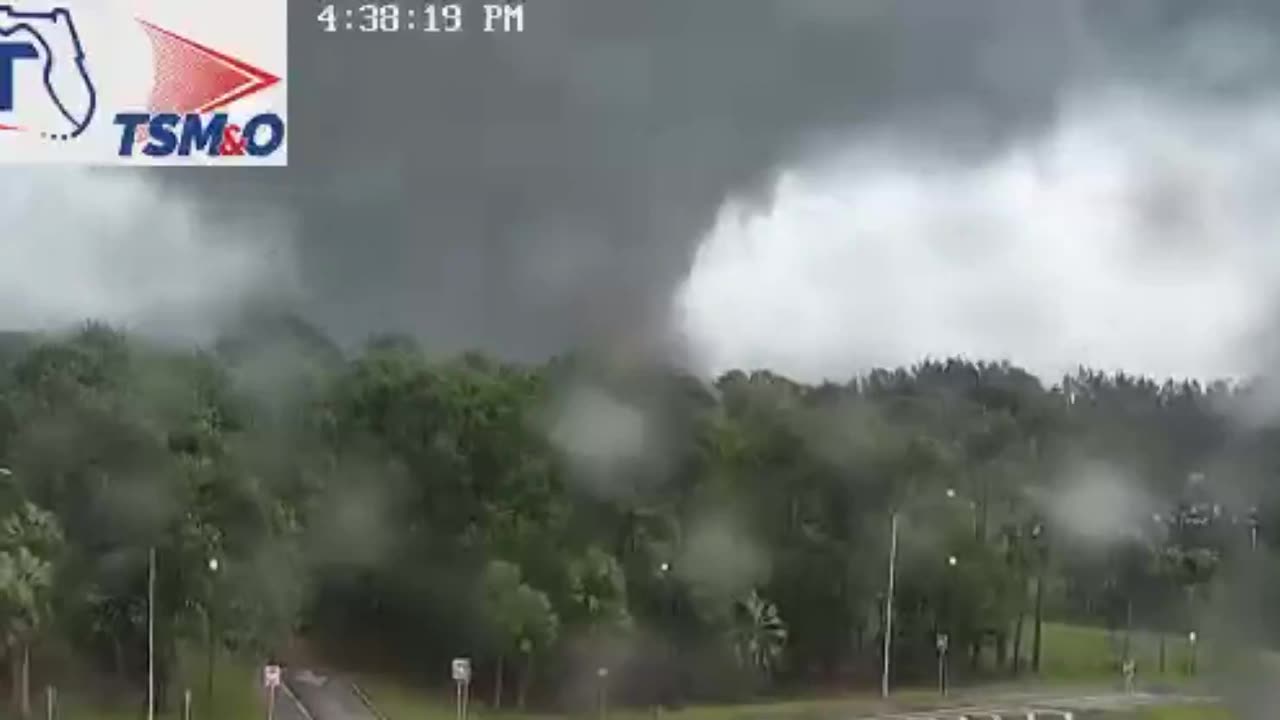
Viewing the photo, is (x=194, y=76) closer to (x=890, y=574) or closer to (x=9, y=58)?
(x=9, y=58)

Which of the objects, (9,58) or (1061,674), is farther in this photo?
(1061,674)

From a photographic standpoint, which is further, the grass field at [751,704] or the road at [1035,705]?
the road at [1035,705]

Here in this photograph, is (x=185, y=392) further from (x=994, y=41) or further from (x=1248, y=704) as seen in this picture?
(x=1248, y=704)

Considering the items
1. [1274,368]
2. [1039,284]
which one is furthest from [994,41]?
[1274,368]

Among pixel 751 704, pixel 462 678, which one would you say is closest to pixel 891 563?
pixel 751 704

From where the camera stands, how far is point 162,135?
11.7ft

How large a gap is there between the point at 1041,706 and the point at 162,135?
2.55m

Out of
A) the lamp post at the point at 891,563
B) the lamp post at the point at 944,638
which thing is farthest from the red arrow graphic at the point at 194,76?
the lamp post at the point at 944,638

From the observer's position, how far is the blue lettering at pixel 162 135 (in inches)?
140

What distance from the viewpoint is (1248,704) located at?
3.73 meters

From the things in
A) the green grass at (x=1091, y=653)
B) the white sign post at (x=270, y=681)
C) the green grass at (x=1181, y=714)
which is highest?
the green grass at (x=1091, y=653)

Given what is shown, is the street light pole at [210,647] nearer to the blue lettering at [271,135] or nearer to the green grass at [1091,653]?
the blue lettering at [271,135]

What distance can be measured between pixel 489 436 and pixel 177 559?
790 mm

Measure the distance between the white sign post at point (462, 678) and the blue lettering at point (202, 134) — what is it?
1355mm
